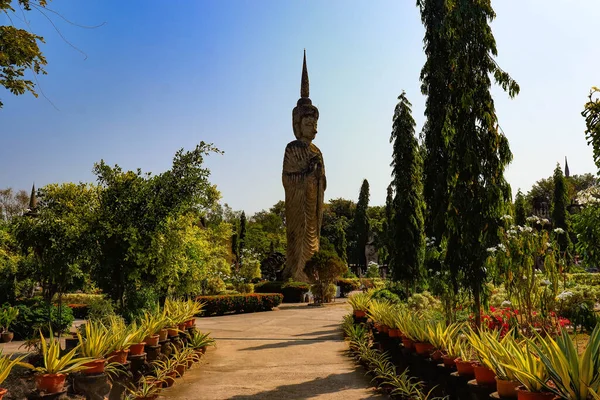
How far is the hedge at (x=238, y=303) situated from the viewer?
1834cm

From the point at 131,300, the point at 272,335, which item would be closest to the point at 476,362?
the point at 131,300

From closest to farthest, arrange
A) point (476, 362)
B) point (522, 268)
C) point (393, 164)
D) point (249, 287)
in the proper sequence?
point (476, 362)
point (522, 268)
point (393, 164)
point (249, 287)

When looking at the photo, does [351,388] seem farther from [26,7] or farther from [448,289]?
[26,7]

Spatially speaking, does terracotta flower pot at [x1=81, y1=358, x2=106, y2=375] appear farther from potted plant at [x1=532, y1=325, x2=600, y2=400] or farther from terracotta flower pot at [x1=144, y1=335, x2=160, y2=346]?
potted plant at [x1=532, y1=325, x2=600, y2=400]

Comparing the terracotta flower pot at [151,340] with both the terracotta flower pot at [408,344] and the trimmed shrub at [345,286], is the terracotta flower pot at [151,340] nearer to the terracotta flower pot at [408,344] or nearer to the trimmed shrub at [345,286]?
the terracotta flower pot at [408,344]

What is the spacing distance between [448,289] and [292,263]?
1833cm

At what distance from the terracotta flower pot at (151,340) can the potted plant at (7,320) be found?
21.2 feet

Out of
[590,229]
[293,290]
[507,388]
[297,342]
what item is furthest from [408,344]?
[293,290]

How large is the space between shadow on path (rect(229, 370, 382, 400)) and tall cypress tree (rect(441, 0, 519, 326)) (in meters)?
2.08

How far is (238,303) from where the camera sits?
62.1 feet

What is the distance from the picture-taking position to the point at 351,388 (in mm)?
6711

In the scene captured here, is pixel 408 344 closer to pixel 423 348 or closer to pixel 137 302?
pixel 423 348

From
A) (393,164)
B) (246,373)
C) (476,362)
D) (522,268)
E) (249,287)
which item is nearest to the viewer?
(476,362)

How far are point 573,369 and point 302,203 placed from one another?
23.7m
